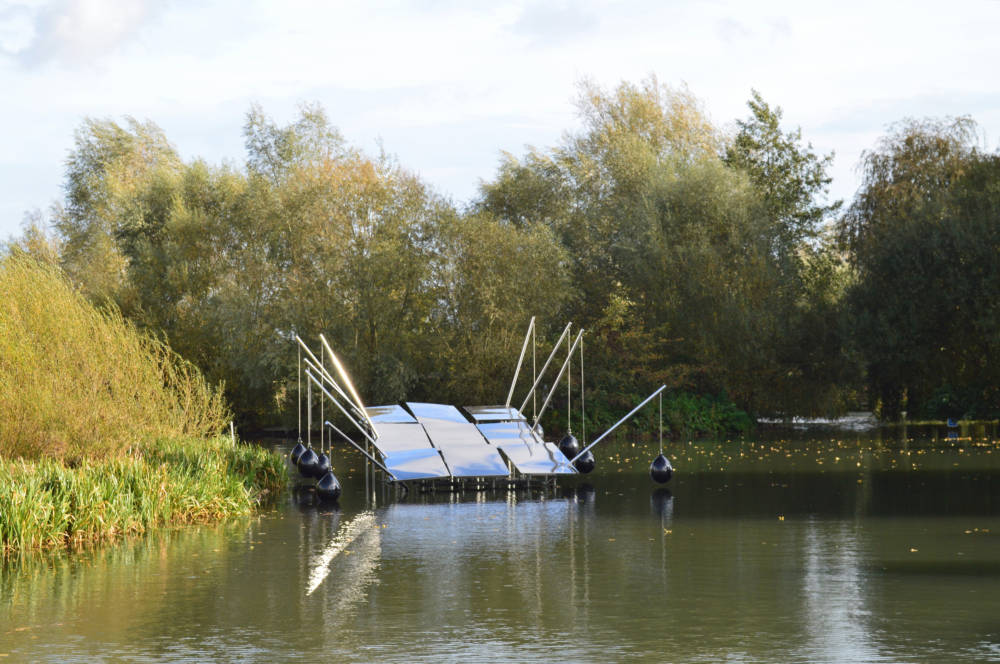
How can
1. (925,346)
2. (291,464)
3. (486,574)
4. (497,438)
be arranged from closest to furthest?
(486,574), (497,438), (291,464), (925,346)

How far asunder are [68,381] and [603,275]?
2828cm

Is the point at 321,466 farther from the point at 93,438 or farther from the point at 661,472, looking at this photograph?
the point at 661,472

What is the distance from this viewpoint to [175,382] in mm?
24109

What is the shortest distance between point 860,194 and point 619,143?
8.94m

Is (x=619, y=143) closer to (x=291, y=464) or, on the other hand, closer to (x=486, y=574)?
(x=291, y=464)

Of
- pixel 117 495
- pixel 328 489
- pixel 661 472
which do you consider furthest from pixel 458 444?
pixel 117 495

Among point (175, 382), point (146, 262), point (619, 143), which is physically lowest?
point (175, 382)

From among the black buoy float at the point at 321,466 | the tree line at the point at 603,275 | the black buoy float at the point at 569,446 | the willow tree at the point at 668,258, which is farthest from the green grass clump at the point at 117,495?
the willow tree at the point at 668,258

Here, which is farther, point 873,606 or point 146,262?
point 146,262

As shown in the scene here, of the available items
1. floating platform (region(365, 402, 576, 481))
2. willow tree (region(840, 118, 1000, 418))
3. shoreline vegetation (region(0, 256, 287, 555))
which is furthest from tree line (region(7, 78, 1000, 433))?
shoreline vegetation (region(0, 256, 287, 555))

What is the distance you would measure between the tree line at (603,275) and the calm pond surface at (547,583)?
2044 cm

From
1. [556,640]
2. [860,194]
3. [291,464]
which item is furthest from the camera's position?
[860,194]

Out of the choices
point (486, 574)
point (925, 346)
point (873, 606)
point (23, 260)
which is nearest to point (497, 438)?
point (23, 260)

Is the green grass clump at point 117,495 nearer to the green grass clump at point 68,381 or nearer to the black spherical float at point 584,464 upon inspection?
the green grass clump at point 68,381
